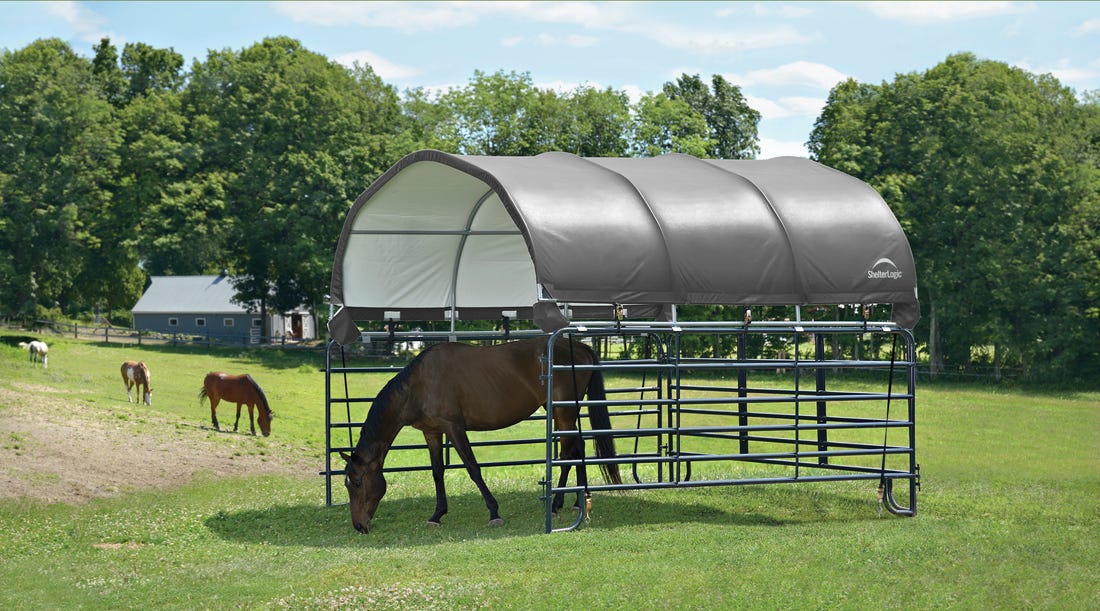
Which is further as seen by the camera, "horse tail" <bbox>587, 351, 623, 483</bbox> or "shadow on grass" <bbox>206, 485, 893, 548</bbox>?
"horse tail" <bbox>587, 351, 623, 483</bbox>

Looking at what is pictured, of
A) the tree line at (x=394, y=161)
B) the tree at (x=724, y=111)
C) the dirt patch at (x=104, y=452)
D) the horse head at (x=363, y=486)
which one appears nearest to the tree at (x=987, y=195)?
the tree line at (x=394, y=161)

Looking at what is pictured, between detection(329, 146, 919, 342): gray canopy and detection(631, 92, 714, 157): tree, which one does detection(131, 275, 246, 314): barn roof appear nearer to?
detection(631, 92, 714, 157): tree

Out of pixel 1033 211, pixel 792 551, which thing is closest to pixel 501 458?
pixel 792 551

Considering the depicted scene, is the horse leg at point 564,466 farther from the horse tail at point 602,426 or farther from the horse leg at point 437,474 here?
the horse leg at point 437,474

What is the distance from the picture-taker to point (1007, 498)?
15562 millimetres

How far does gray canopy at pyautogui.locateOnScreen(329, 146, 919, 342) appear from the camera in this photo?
13188 millimetres

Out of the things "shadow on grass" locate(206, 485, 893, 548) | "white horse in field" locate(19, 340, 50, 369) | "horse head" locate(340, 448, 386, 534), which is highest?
"white horse in field" locate(19, 340, 50, 369)

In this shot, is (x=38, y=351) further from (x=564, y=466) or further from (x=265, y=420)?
(x=564, y=466)

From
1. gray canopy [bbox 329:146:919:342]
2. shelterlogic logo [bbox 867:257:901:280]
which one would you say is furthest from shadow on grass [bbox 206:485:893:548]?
shelterlogic logo [bbox 867:257:901:280]

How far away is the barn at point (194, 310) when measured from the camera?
73.4 metres

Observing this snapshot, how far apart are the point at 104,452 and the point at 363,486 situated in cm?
770

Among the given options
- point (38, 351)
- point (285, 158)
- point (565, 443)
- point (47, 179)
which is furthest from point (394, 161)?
point (565, 443)

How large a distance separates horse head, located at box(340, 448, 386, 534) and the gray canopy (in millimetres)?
2746

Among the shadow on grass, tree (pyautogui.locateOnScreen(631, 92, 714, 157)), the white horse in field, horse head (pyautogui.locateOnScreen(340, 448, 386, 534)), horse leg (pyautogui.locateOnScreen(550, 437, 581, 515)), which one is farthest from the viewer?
tree (pyautogui.locateOnScreen(631, 92, 714, 157))
